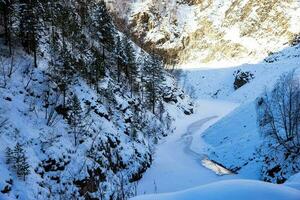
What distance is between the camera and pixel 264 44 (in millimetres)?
98250

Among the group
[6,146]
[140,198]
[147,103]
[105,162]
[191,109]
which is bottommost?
[191,109]

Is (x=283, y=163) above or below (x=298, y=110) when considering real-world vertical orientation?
below

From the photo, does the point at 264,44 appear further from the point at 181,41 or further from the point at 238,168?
the point at 238,168

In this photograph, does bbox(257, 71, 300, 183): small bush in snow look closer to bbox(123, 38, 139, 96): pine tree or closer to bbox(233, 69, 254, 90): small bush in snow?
bbox(123, 38, 139, 96): pine tree

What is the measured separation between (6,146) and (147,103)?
36106 mm

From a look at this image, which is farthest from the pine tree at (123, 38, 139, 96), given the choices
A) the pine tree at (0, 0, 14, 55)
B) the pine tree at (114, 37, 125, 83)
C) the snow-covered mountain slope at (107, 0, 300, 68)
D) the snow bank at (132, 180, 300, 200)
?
the snow bank at (132, 180, 300, 200)

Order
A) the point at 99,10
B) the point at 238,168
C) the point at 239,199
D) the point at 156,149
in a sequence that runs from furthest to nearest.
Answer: the point at 99,10
the point at 156,149
the point at 238,168
the point at 239,199

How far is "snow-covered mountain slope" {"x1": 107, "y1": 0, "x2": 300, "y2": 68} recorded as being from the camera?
324 ft

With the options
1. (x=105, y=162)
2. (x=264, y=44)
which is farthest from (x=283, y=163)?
(x=264, y=44)

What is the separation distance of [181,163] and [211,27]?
88.6 metres

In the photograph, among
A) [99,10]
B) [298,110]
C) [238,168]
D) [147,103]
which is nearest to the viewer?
[298,110]

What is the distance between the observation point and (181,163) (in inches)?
1503

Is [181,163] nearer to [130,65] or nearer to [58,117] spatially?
[58,117]

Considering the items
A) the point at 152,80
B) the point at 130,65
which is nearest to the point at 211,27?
the point at 152,80
